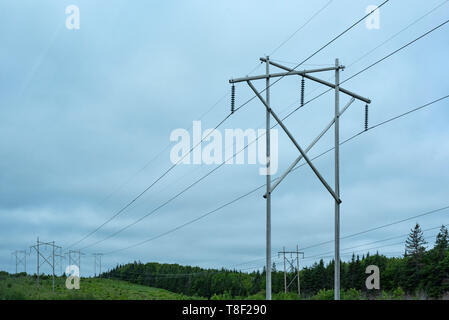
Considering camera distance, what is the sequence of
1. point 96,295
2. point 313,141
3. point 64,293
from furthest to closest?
1. point 64,293
2. point 96,295
3. point 313,141

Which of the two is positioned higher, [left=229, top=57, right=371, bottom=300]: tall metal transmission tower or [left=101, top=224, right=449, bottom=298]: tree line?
[left=229, top=57, right=371, bottom=300]: tall metal transmission tower

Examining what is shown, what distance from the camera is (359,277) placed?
109 meters

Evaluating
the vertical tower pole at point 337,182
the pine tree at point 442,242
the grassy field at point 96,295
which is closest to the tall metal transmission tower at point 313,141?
the vertical tower pole at point 337,182

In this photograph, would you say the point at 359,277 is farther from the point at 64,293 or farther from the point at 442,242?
the point at 64,293

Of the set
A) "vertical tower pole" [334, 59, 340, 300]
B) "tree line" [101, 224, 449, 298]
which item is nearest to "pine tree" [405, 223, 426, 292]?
"tree line" [101, 224, 449, 298]

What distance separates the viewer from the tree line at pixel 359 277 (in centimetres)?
9356

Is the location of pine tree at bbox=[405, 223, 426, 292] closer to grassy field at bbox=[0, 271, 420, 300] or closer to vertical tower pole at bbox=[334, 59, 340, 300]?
grassy field at bbox=[0, 271, 420, 300]

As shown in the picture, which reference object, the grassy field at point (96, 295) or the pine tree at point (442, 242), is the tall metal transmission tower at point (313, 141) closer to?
the grassy field at point (96, 295)

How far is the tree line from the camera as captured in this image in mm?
93562

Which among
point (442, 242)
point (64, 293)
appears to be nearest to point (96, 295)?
point (64, 293)

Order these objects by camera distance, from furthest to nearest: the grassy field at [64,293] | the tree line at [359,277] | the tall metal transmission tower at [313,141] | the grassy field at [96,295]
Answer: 1. the tree line at [359,277]
2. the grassy field at [96,295]
3. the grassy field at [64,293]
4. the tall metal transmission tower at [313,141]
